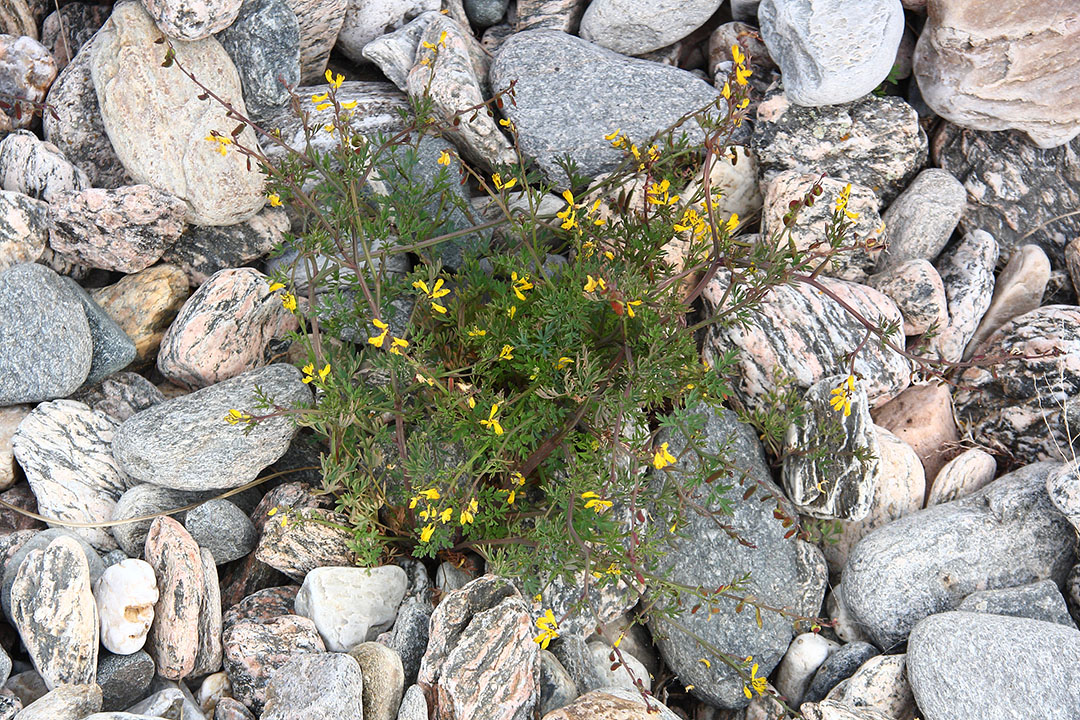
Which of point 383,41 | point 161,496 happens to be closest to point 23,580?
point 161,496

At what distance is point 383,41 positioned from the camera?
177 inches

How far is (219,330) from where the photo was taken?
398 centimetres

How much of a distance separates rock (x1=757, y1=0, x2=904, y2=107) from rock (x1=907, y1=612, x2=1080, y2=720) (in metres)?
2.60

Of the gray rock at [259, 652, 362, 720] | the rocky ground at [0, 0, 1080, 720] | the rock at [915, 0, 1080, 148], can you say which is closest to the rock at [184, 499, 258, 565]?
the rocky ground at [0, 0, 1080, 720]

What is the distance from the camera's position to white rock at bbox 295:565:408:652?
11.3 ft

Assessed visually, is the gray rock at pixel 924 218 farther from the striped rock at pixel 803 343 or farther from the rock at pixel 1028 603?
the rock at pixel 1028 603

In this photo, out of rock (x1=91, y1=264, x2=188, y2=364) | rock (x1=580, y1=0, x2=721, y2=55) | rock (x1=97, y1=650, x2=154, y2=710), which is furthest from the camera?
rock (x1=580, y1=0, x2=721, y2=55)

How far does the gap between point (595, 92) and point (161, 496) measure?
2904 mm

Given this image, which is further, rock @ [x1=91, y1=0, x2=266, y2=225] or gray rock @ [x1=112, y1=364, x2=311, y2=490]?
rock @ [x1=91, y1=0, x2=266, y2=225]

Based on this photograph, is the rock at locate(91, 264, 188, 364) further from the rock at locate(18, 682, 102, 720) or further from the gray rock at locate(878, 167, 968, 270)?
the gray rock at locate(878, 167, 968, 270)

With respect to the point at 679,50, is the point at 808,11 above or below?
above

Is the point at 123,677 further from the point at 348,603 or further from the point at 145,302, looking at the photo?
the point at 145,302

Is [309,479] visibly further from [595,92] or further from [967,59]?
[967,59]

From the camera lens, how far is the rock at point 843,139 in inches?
177
